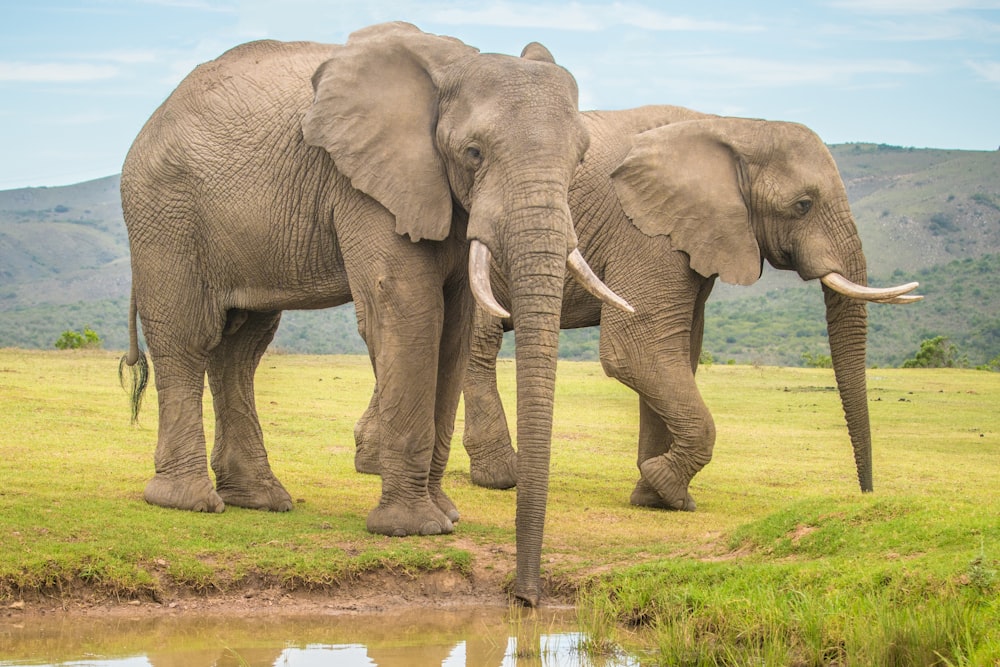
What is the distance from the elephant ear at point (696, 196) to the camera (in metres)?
11.2

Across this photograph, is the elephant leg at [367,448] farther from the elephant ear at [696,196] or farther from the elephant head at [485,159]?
the elephant head at [485,159]

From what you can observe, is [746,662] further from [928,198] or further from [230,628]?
[928,198]

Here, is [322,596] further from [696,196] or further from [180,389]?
[696,196]

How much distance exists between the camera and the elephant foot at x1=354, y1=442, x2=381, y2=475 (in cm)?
1259

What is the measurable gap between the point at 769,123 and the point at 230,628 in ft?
19.8

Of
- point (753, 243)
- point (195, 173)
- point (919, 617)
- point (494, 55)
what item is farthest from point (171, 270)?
point (919, 617)

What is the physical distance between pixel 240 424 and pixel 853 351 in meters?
4.70

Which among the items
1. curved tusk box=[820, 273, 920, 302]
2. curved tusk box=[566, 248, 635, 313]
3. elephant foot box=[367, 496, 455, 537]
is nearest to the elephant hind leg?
elephant foot box=[367, 496, 455, 537]

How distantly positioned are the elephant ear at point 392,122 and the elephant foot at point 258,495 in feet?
8.54

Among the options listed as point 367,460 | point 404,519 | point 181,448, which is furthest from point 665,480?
point 181,448

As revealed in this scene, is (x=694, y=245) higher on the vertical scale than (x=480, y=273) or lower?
higher

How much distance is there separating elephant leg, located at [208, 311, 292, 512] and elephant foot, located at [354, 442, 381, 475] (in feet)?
6.82

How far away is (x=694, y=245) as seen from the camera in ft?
36.9

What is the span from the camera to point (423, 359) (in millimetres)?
9023
